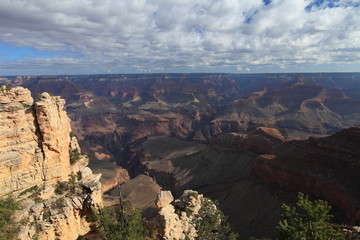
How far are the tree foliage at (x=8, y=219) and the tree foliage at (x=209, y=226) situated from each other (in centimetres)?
2103

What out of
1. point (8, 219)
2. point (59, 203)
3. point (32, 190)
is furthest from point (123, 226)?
point (32, 190)

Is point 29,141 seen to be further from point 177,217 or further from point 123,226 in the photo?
point 177,217

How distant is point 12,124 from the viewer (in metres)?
28.5

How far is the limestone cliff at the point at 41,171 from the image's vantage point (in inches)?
1066

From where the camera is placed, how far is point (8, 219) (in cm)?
2431

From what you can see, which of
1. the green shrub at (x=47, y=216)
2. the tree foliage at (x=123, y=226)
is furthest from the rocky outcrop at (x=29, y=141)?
the tree foliage at (x=123, y=226)

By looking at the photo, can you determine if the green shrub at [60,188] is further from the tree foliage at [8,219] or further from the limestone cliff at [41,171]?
the tree foliage at [8,219]

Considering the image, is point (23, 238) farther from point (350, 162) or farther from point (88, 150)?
point (88, 150)

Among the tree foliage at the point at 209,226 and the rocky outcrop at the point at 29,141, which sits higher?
the rocky outcrop at the point at 29,141

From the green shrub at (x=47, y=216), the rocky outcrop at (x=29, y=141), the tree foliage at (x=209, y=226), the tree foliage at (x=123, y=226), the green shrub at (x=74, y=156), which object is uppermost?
the rocky outcrop at (x=29, y=141)

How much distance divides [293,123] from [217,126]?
55704 mm

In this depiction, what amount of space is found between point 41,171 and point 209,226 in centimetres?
2279

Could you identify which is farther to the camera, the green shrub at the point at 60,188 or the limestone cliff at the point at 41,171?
the green shrub at the point at 60,188

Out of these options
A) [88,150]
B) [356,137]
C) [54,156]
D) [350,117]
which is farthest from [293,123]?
[54,156]
